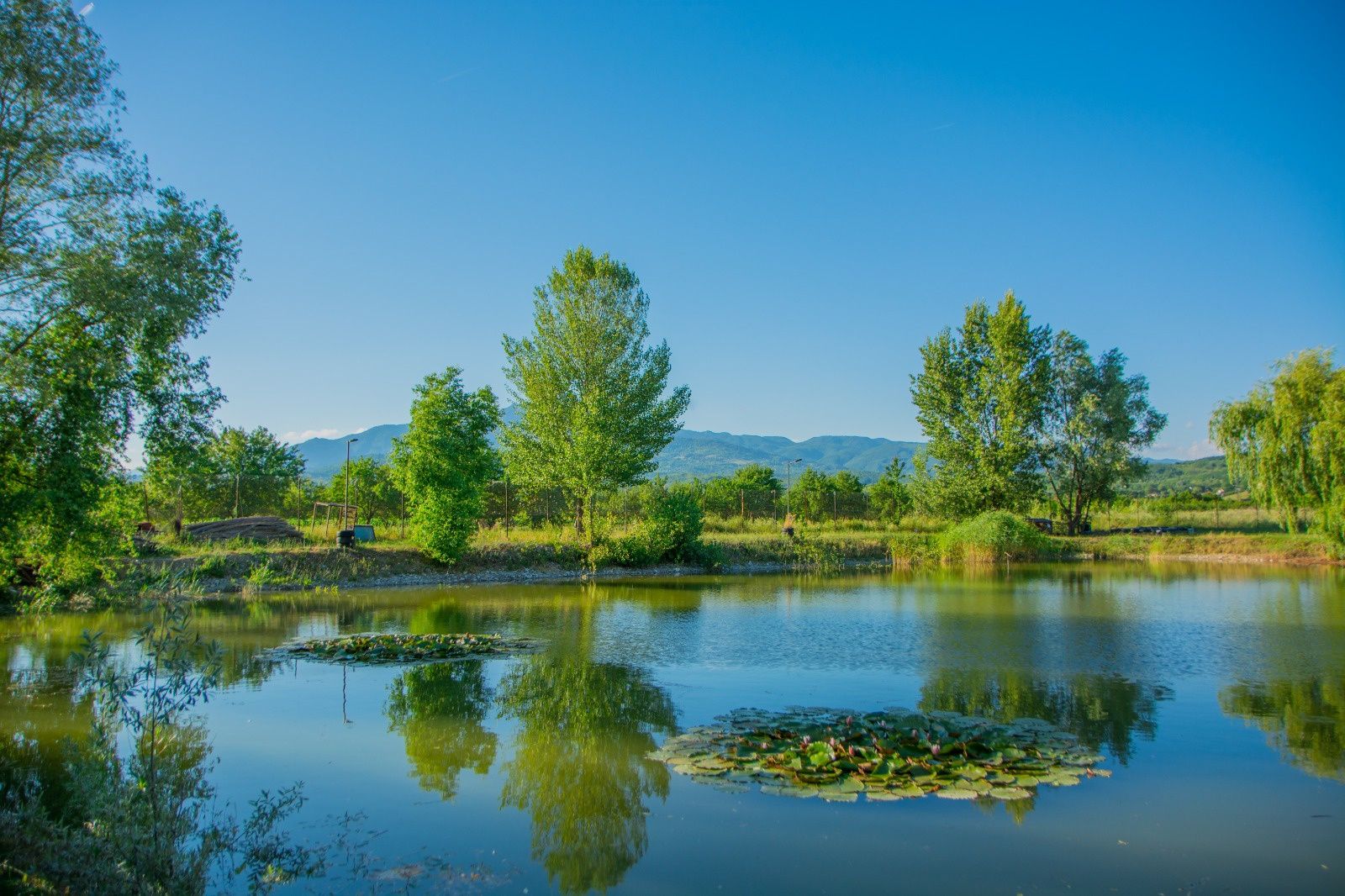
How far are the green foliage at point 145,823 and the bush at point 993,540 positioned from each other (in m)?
36.7

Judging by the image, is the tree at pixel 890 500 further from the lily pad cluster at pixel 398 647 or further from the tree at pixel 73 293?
the tree at pixel 73 293

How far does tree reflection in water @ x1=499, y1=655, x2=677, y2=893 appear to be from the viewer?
252 inches

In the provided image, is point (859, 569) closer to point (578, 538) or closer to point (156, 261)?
point (578, 538)

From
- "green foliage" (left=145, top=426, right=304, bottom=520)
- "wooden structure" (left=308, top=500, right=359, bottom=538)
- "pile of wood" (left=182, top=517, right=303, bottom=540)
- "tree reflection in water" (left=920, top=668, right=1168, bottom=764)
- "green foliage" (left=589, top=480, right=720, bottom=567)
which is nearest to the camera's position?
"tree reflection in water" (left=920, top=668, right=1168, bottom=764)

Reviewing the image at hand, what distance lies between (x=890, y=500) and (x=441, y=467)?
35237 mm

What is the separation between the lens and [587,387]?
124 feet

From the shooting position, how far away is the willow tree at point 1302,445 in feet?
98.4

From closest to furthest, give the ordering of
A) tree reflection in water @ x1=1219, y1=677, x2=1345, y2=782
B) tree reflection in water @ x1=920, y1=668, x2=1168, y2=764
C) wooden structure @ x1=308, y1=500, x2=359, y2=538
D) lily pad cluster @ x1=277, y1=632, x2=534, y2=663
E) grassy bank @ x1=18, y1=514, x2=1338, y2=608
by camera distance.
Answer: tree reflection in water @ x1=1219, y1=677, x2=1345, y2=782 → tree reflection in water @ x1=920, y1=668, x2=1168, y2=764 → lily pad cluster @ x1=277, y1=632, x2=534, y2=663 → grassy bank @ x1=18, y1=514, x2=1338, y2=608 → wooden structure @ x1=308, y1=500, x2=359, y2=538

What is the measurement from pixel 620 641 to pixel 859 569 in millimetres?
23275

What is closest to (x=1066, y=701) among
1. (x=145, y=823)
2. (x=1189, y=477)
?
(x=145, y=823)

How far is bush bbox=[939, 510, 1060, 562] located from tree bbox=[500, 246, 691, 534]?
1529 centimetres

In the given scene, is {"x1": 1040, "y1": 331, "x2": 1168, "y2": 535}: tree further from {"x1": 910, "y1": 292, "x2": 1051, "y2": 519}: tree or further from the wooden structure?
the wooden structure

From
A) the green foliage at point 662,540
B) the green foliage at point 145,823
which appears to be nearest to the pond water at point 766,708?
the green foliage at point 145,823

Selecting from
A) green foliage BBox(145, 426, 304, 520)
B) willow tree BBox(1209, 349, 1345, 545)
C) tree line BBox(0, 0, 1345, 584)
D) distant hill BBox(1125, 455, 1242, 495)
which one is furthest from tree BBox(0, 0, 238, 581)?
distant hill BBox(1125, 455, 1242, 495)
